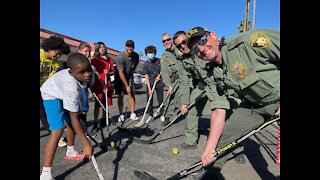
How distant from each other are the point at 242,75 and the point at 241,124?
65cm

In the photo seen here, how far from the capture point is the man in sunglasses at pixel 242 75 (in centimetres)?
239

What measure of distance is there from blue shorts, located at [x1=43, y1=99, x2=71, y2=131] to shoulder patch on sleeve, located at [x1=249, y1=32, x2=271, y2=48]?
2.35 metres

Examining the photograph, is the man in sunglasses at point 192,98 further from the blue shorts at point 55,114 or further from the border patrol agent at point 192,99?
the blue shorts at point 55,114

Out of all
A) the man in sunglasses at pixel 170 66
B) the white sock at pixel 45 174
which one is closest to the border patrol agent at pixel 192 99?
the man in sunglasses at pixel 170 66

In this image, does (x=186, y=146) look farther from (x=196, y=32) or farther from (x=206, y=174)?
(x=196, y=32)

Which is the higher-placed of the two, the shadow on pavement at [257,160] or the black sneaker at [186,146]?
the black sneaker at [186,146]

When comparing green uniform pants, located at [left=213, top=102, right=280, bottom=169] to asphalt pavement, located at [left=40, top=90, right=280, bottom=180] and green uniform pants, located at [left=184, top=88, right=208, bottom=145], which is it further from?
green uniform pants, located at [left=184, top=88, right=208, bottom=145]

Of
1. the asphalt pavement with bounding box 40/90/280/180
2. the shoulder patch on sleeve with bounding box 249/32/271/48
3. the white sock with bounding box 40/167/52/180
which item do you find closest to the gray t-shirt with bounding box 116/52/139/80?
the asphalt pavement with bounding box 40/90/280/180

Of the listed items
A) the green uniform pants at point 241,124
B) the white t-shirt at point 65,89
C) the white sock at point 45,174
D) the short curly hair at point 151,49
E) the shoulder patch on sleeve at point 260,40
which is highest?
the short curly hair at point 151,49

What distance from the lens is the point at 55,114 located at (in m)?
3.05
